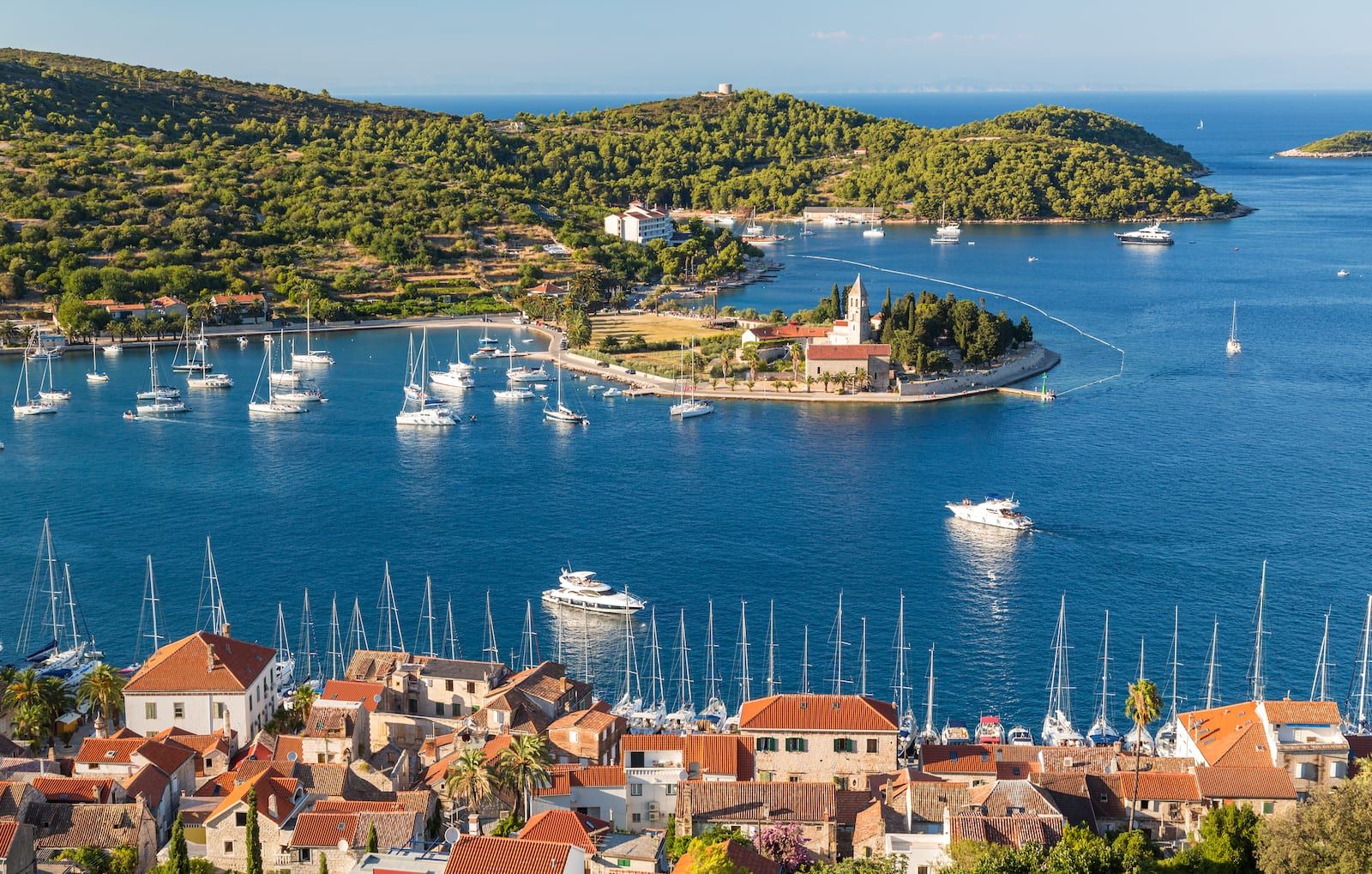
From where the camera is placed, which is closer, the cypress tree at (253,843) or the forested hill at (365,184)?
the cypress tree at (253,843)

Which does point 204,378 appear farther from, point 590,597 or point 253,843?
point 253,843

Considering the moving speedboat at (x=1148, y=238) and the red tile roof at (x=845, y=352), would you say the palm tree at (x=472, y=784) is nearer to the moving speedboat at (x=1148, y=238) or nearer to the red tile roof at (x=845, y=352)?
the red tile roof at (x=845, y=352)

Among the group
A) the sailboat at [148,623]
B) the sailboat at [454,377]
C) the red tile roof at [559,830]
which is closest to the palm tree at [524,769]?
the red tile roof at [559,830]

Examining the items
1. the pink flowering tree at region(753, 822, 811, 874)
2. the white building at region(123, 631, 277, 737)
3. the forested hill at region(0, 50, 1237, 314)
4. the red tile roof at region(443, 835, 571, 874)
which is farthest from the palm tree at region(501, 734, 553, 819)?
the forested hill at region(0, 50, 1237, 314)

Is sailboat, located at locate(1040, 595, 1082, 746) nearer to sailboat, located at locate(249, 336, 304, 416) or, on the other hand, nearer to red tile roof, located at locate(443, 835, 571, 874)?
red tile roof, located at locate(443, 835, 571, 874)

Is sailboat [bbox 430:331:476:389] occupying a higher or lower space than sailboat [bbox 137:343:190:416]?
higher
